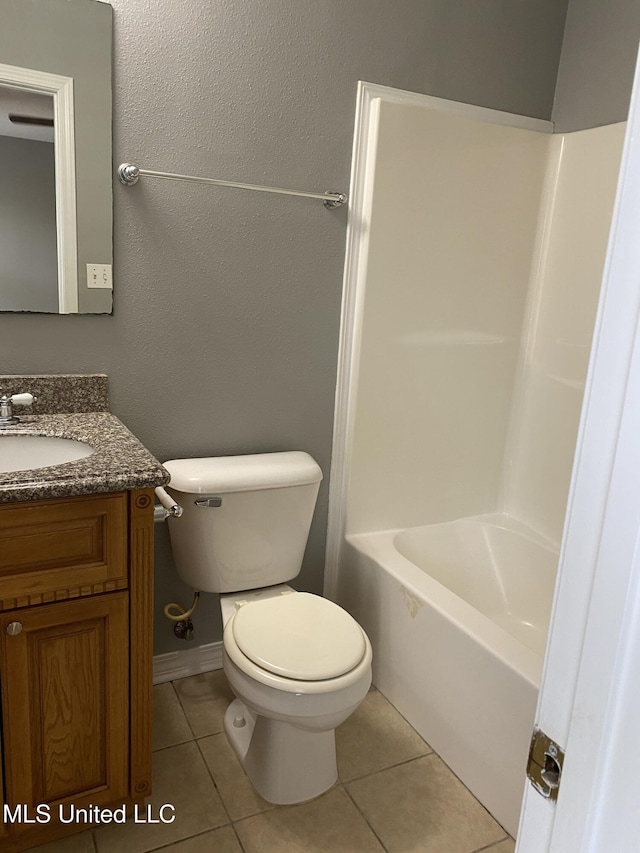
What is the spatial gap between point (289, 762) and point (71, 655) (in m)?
0.65

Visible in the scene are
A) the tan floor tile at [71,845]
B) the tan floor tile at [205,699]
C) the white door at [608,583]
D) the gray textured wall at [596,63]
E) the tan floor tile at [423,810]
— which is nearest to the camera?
the white door at [608,583]

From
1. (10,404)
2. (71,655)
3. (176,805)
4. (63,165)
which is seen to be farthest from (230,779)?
(63,165)

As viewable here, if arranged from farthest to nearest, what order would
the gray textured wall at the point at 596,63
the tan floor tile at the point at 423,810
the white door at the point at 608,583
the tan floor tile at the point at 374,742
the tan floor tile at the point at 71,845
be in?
the gray textured wall at the point at 596,63 < the tan floor tile at the point at 374,742 < the tan floor tile at the point at 423,810 < the tan floor tile at the point at 71,845 < the white door at the point at 608,583

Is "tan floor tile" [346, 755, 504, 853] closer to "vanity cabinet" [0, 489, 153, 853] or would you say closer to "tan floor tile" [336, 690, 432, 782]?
"tan floor tile" [336, 690, 432, 782]

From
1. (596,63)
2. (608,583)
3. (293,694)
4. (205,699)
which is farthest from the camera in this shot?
(596,63)

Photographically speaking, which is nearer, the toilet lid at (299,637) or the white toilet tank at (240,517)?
the toilet lid at (299,637)

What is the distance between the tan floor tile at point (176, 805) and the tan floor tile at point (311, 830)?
0.30 feet

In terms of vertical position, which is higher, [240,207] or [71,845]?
[240,207]

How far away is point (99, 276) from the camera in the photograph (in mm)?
1779

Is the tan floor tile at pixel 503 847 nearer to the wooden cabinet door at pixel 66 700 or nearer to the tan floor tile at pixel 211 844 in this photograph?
the tan floor tile at pixel 211 844

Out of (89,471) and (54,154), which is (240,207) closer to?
(54,154)

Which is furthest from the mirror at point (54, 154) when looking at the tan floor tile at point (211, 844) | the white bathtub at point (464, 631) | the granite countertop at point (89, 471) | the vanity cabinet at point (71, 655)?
the tan floor tile at point (211, 844)

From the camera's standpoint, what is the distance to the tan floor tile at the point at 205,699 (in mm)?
1978

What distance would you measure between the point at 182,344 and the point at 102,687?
94 cm
